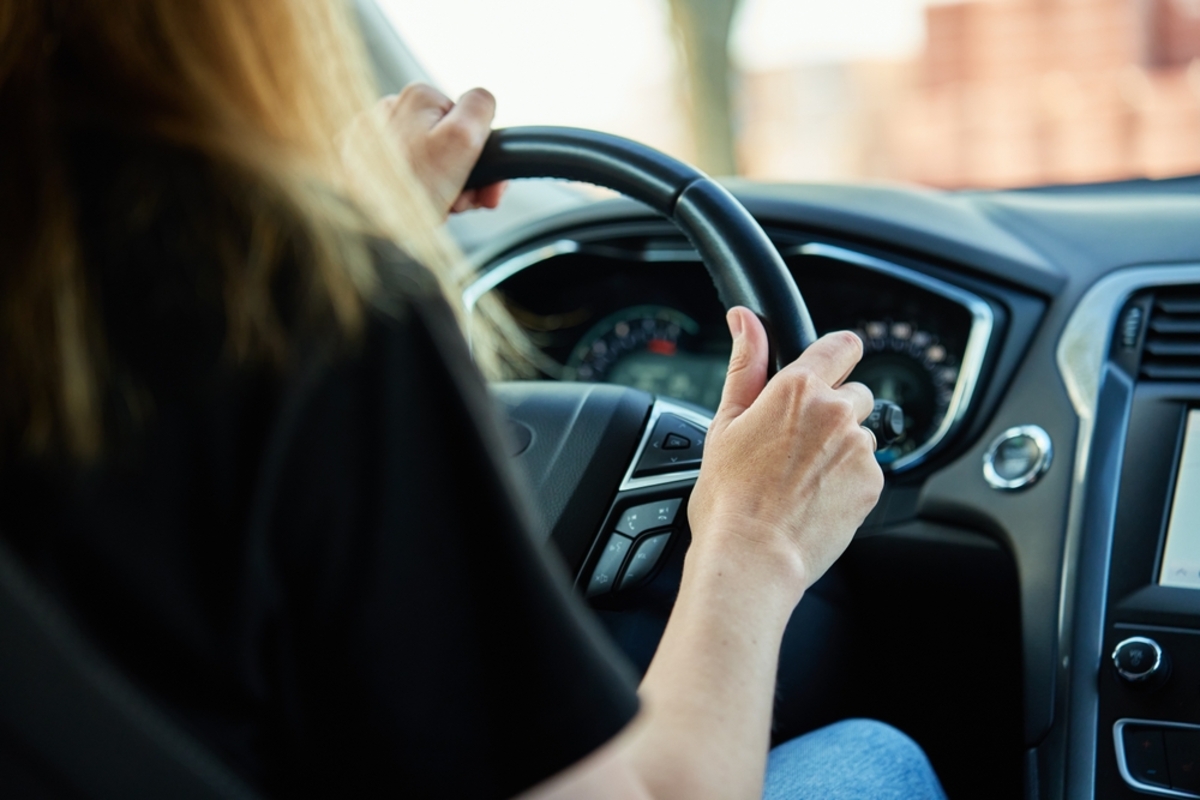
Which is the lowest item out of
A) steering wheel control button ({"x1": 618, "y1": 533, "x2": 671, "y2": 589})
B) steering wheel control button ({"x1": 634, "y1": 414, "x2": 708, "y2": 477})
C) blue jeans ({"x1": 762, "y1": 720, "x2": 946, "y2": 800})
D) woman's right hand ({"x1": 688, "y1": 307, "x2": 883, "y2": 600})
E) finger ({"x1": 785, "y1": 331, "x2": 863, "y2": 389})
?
blue jeans ({"x1": 762, "y1": 720, "x2": 946, "y2": 800})

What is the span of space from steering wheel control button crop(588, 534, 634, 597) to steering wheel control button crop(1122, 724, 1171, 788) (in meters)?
0.62

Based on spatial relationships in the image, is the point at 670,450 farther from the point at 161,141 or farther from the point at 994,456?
the point at 161,141

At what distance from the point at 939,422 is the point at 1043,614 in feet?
1.02

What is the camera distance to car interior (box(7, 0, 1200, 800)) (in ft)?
4.00

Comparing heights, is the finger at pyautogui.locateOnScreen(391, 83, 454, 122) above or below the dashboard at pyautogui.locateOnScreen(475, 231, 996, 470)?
above

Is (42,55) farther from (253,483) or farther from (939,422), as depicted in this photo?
(939,422)

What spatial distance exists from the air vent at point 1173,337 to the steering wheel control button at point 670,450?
24.3 inches

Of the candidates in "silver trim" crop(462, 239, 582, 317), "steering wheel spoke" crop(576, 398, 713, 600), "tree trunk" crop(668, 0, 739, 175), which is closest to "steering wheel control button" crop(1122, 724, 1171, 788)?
"steering wheel spoke" crop(576, 398, 713, 600)

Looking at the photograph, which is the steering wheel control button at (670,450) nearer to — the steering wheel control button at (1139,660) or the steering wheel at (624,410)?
the steering wheel at (624,410)

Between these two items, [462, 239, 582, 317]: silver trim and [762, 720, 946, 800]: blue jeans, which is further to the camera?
[462, 239, 582, 317]: silver trim

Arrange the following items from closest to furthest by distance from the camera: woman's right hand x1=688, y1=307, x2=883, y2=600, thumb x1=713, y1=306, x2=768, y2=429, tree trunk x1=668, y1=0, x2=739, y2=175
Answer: woman's right hand x1=688, y1=307, x2=883, y2=600
thumb x1=713, y1=306, x2=768, y2=429
tree trunk x1=668, y1=0, x2=739, y2=175

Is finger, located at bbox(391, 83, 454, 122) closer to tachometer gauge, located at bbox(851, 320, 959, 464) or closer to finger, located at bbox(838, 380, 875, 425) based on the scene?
finger, located at bbox(838, 380, 875, 425)

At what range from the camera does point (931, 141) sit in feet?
43.5

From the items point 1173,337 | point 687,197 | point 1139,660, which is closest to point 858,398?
point 687,197
